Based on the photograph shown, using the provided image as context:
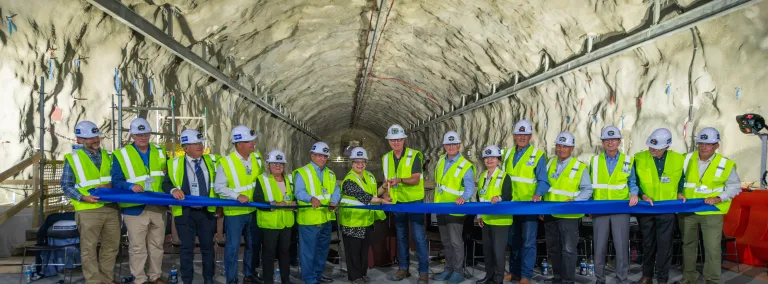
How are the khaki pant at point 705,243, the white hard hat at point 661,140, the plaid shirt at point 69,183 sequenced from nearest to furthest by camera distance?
the plaid shirt at point 69,183 < the khaki pant at point 705,243 < the white hard hat at point 661,140

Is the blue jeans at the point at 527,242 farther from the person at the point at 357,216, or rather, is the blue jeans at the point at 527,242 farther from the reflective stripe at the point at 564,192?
the person at the point at 357,216

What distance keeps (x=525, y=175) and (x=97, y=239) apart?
14.6 ft

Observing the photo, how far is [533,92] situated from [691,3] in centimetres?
536

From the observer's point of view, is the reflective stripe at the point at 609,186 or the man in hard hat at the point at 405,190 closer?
the reflective stripe at the point at 609,186

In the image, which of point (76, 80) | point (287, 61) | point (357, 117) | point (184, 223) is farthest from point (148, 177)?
point (357, 117)

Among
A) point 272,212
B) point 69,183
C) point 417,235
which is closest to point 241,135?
point 272,212

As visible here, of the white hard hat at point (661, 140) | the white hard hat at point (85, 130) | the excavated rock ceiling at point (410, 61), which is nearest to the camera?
the white hard hat at point (85, 130)

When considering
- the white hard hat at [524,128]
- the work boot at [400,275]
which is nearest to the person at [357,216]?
the work boot at [400,275]

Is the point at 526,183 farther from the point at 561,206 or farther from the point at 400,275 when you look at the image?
the point at 400,275

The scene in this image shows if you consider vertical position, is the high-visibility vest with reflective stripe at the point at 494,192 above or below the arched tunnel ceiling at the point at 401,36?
below

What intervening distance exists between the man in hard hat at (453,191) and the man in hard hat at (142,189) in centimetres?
297

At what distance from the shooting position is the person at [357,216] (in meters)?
6.47

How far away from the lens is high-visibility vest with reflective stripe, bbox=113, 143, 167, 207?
236 inches

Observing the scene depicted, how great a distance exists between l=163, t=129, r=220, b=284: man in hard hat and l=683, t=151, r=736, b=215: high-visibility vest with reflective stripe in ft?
16.0
